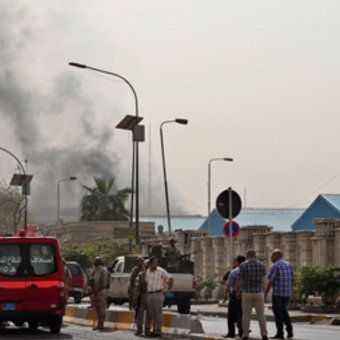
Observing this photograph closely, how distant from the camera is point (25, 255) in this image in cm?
2411

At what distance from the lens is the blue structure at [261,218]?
86.8 m

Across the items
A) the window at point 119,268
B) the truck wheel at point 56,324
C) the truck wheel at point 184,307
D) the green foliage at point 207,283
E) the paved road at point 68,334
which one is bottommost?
the paved road at point 68,334

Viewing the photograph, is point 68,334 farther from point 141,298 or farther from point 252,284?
point 252,284

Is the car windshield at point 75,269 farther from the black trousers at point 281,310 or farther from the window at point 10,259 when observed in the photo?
the black trousers at point 281,310

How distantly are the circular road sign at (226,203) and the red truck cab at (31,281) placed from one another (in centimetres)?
394

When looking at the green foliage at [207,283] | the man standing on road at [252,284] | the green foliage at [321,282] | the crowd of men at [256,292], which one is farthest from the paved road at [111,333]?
the green foliage at [207,283]

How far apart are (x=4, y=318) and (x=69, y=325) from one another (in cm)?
445

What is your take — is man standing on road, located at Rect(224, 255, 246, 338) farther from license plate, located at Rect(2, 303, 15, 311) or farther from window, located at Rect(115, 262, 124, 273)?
window, located at Rect(115, 262, 124, 273)

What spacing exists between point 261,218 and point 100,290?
6409cm

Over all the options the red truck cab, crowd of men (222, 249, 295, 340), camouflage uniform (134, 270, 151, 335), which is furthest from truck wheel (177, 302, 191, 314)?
crowd of men (222, 249, 295, 340)

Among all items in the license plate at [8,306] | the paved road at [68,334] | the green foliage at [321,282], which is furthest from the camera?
the green foliage at [321,282]

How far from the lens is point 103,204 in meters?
121

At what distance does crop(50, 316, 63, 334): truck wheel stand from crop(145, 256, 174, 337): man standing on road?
2803 mm

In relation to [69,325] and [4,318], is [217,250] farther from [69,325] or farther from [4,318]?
[4,318]
